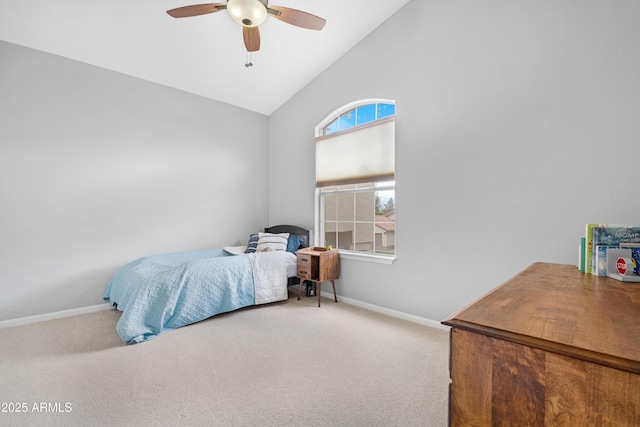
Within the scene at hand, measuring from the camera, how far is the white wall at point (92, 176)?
2.94 meters

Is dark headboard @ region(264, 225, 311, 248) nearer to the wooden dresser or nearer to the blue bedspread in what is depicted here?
the blue bedspread

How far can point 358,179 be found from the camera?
3592mm

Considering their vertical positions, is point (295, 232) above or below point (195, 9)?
below

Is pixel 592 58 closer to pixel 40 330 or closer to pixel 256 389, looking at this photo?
pixel 256 389

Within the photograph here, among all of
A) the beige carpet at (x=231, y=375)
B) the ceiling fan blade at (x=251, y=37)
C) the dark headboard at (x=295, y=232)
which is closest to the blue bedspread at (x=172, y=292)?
the beige carpet at (x=231, y=375)

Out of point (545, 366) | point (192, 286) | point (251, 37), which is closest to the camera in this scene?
point (545, 366)

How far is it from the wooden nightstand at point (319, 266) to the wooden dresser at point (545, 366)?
8.57 ft

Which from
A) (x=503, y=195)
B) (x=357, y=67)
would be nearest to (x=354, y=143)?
(x=357, y=67)

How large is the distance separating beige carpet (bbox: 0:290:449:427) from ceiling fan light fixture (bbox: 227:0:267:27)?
2.65m

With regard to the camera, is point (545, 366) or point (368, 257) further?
point (368, 257)

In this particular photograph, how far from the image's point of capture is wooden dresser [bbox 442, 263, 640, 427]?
587 millimetres

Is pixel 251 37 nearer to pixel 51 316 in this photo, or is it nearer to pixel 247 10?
pixel 247 10

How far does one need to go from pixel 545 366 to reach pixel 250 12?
268 centimetres

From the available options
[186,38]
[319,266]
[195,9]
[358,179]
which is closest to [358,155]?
[358,179]
